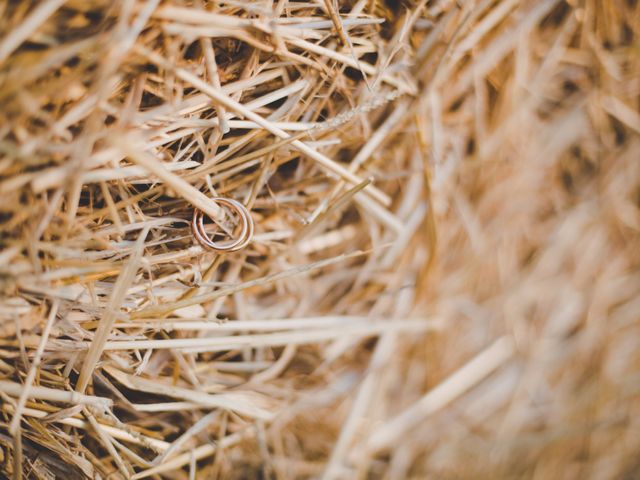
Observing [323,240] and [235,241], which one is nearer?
[235,241]

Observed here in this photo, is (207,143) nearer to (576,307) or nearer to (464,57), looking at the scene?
(464,57)

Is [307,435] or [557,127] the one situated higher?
[557,127]

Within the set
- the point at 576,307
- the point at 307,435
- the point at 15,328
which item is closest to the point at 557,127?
the point at 576,307
